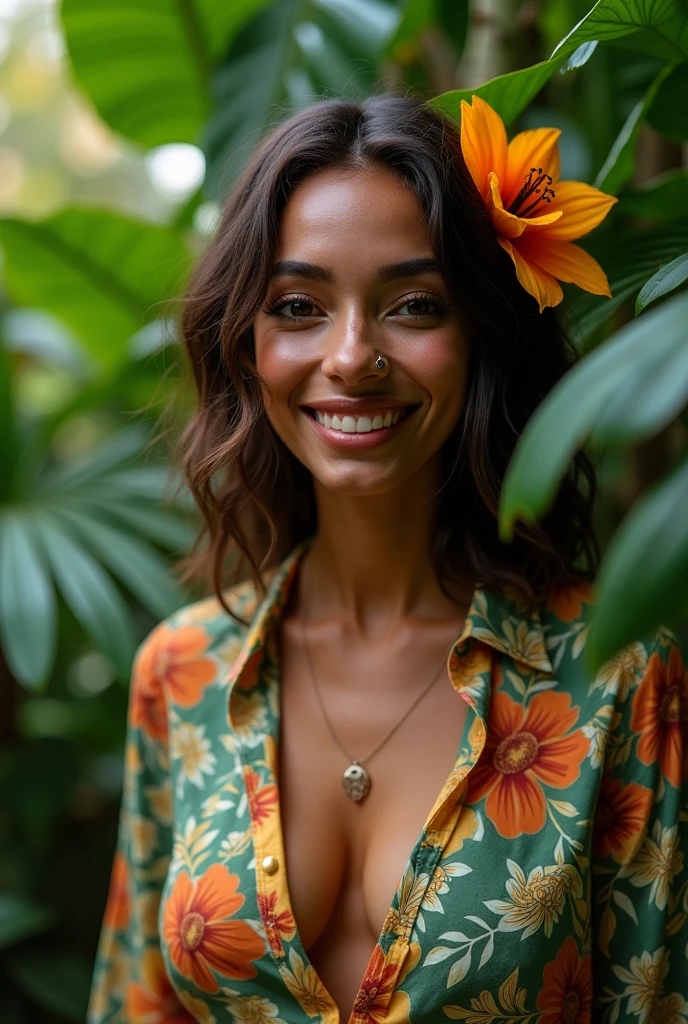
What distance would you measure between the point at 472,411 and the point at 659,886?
0.49 m

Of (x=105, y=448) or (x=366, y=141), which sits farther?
(x=105, y=448)

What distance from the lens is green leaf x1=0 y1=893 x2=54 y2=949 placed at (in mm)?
1378

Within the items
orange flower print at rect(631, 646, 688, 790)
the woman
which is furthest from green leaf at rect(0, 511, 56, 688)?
orange flower print at rect(631, 646, 688, 790)

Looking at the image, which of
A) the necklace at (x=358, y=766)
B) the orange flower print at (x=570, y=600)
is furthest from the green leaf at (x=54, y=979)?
the orange flower print at (x=570, y=600)

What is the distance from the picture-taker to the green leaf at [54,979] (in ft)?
4.63

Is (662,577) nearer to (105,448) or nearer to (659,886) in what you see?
(659,886)

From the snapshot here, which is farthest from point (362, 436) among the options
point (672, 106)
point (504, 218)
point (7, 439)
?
point (7, 439)

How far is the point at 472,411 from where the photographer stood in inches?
38.3

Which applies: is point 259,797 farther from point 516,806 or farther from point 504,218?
point 504,218

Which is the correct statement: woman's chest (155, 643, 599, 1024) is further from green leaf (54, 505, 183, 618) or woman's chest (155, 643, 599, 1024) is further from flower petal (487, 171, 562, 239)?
flower petal (487, 171, 562, 239)

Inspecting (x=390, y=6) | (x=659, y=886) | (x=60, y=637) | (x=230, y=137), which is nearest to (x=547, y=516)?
(x=659, y=886)

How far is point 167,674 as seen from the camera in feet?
3.82

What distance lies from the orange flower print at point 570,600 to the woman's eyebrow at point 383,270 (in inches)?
14.9

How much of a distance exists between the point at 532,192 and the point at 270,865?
69 centimetres
